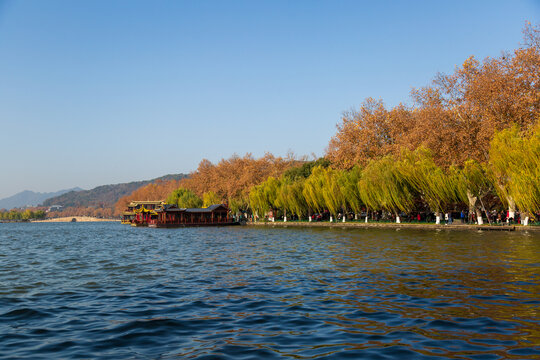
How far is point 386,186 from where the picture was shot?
53.8 metres

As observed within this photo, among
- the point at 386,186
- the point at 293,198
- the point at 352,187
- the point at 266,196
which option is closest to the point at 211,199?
the point at 266,196

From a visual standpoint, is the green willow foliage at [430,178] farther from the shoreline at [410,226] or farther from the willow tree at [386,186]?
the shoreline at [410,226]

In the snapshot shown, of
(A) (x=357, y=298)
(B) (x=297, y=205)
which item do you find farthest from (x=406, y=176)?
(A) (x=357, y=298)

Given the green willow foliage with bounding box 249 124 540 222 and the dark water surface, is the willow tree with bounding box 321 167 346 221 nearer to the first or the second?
the green willow foliage with bounding box 249 124 540 222

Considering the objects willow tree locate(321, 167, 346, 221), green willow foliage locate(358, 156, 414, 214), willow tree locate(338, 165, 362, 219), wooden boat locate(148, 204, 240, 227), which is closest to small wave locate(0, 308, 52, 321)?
green willow foliage locate(358, 156, 414, 214)

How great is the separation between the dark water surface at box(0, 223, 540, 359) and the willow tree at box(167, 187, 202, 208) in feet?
331

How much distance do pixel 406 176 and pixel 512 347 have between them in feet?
149

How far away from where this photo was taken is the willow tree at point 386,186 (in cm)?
5334

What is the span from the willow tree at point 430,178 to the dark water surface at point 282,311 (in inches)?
1117

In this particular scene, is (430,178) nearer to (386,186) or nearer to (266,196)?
(386,186)

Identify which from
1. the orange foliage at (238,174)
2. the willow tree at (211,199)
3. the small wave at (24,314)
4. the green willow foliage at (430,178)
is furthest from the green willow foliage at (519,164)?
the willow tree at (211,199)

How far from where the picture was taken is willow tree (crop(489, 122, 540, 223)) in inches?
1468

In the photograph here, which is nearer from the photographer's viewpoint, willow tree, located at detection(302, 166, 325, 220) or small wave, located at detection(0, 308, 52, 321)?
small wave, located at detection(0, 308, 52, 321)

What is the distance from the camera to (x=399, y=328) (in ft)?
30.1
